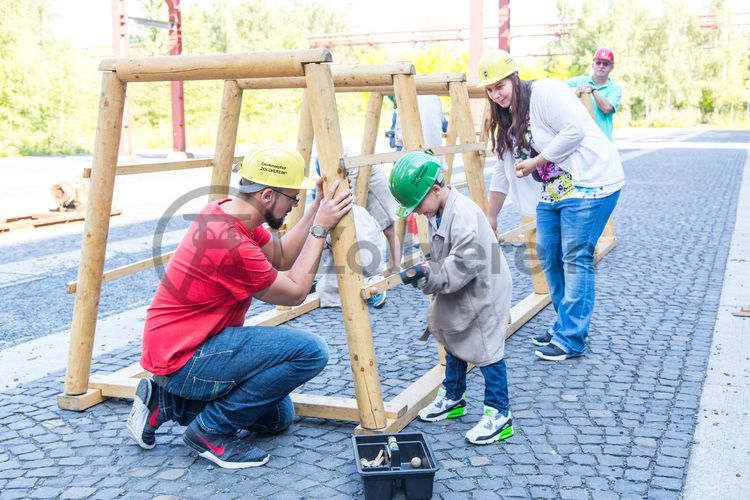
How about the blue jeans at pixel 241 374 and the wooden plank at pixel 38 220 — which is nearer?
the blue jeans at pixel 241 374

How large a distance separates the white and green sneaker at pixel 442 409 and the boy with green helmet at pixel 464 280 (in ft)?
0.75

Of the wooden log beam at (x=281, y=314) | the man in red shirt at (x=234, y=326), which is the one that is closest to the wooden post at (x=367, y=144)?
the wooden log beam at (x=281, y=314)

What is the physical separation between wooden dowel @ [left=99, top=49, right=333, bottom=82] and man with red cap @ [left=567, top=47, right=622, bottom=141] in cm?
419

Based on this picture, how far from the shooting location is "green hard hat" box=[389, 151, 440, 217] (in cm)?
345

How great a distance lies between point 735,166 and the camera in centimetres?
1852

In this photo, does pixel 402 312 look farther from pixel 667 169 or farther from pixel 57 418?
pixel 667 169

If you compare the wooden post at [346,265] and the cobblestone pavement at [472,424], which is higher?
the wooden post at [346,265]

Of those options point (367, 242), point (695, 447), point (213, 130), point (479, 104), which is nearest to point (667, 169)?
point (479, 104)

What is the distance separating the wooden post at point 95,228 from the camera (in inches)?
155

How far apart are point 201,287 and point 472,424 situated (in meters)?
1.45

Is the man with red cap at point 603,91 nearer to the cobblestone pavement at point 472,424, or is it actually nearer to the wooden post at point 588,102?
the wooden post at point 588,102

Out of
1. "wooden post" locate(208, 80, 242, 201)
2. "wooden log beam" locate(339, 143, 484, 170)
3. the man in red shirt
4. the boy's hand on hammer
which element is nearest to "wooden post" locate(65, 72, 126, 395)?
"wooden post" locate(208, 80, 242, 201)

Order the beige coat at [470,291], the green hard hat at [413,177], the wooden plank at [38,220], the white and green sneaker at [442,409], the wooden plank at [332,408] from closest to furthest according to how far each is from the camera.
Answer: the green hard hat at [413,177]
the beige coat at [470,291]
the wooden plank at [332,408]
the white and green sneaker at [442,409]
the wooden plank at [38,220]

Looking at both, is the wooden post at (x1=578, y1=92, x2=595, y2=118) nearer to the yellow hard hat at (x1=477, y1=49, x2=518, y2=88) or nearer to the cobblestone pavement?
the cobblestone pavement
